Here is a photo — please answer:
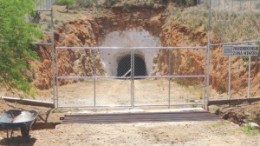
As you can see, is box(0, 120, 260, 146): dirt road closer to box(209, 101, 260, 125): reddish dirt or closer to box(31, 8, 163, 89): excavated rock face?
box(209, 101, 260, 125): reddish dirt

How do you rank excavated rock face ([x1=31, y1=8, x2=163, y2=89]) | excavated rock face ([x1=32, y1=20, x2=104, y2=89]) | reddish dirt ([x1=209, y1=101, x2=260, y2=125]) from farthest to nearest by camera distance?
excavated rock face ([x1=31, y1=8, x2=163, y2=89]) < excavated rock face ([x1=32, y1=20, x2=104, y2=89]) < reddish dirt ([x1=209, y1=101, x2=260, y2=125])

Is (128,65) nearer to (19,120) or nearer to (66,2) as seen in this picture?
(66,2)

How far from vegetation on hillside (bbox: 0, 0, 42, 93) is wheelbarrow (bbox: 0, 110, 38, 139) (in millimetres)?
871

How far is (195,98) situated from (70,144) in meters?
9.27

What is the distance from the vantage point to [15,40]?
1295 centimetres

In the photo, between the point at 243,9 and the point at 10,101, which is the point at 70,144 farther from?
the point at 243,9

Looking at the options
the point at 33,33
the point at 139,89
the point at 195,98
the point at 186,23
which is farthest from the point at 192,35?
the point at 33,33

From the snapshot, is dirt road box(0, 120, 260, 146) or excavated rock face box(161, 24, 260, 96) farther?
excavated rock face box(161, 24, 260, 96)

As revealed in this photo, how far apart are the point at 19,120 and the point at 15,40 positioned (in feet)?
7.55

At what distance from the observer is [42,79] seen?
21.9 m

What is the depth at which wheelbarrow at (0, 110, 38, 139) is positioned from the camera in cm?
1188

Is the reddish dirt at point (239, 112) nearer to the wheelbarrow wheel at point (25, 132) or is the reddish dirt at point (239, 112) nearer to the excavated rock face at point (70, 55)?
the wheelbarrow wheel at point (25, 132)

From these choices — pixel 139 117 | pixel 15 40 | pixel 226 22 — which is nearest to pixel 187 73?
pixel 226 22

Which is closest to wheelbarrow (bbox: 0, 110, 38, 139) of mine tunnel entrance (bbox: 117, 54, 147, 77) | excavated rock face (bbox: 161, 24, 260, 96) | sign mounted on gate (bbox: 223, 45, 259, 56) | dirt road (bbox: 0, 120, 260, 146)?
dirt road (bbox: 0, 120, 260, 146)
